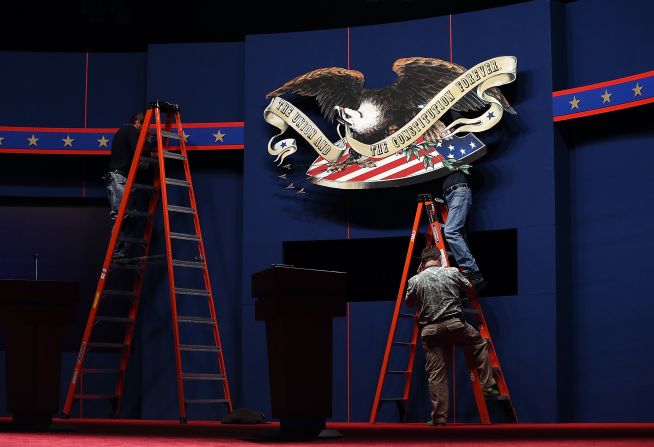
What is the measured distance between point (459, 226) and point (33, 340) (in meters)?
3.81

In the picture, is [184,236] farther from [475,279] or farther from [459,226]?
[475,279]

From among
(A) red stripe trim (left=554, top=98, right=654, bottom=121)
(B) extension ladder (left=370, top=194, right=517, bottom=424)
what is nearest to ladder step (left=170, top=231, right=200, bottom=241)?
(B) extension ladder (left=370, top=194, right=517, bottom=424)

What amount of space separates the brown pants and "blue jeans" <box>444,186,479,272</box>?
0.79 m

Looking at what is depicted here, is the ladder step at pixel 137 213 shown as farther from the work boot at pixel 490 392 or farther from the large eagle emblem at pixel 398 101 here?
the work boot at pixel 490 392

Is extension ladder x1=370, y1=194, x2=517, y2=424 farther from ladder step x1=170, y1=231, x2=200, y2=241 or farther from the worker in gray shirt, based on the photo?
ladder step x1=170, y1=231, x2=200, y2=241

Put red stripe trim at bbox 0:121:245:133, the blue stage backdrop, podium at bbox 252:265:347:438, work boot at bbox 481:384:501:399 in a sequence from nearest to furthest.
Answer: podium at bbox 252:265:347:438
work boot at bbox 481:384:501:399
the blue stage backdrop
red stripe trim at bbox 0:121:245:133

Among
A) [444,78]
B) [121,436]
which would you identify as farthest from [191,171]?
[121,436]

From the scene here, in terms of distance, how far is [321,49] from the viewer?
9.58 m

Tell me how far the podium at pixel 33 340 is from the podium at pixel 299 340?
142 cm

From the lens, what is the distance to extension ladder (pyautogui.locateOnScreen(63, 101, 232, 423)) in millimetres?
8781

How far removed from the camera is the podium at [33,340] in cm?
567

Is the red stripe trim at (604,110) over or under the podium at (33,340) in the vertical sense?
over

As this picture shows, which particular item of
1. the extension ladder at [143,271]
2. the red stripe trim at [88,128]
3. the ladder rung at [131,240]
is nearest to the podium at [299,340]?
the extension ladder at [143,271]

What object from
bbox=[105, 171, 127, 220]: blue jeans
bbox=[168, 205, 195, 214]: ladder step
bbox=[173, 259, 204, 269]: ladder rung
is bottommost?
bbox=[173, 259, 204, 269]: ladder rung
